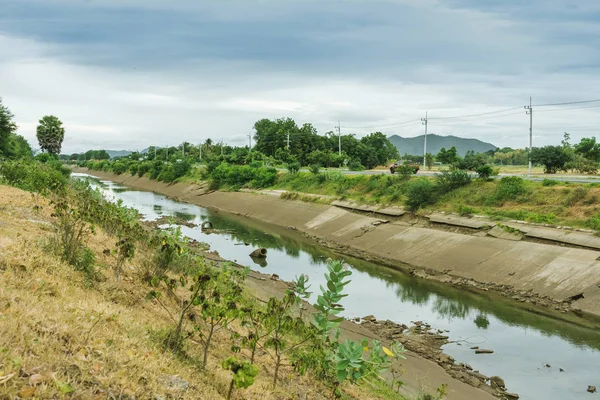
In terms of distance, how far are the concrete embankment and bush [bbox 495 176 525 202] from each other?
4.68 metres

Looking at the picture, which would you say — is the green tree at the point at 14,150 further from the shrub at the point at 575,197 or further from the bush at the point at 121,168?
the bush at the point at 121,168

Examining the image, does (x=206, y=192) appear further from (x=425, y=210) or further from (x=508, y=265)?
(x=508, y=265)

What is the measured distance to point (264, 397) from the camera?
5902mm

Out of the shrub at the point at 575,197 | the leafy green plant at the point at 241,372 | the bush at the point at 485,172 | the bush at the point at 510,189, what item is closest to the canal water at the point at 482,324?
the leafy green plant at the point at 241,372

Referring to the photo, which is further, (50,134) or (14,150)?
(50,134)

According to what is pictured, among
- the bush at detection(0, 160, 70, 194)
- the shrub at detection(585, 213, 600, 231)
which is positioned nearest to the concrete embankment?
the shrub at detection(585, 213, 600, 231)

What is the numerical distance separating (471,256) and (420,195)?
898cm

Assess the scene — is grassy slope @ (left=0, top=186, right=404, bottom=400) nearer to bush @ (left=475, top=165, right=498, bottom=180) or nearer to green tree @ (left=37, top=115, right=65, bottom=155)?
bush @ (left=475, top=165, right=498, bottom=180)

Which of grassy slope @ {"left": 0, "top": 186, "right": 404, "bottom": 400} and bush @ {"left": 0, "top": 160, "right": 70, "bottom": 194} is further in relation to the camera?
bush @ {"left": 0, "top": 160, "right": 70, "bottom": 194}

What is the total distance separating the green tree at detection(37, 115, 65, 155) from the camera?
90.4 m

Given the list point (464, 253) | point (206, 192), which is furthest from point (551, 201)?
point (206, 192)

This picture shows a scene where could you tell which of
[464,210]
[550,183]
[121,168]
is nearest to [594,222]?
[550,183]

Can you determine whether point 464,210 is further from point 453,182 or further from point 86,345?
point 86,345

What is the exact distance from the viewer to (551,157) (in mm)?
40750
